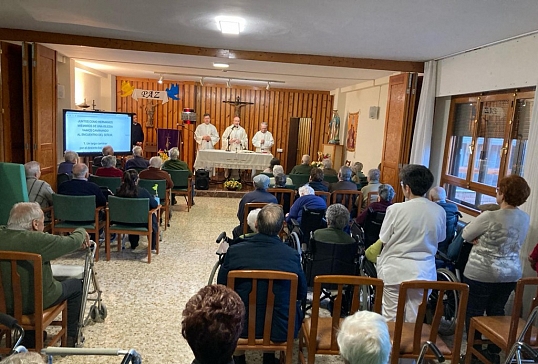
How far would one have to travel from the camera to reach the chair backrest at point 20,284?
209 cm

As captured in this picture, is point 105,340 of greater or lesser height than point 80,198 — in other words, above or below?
below

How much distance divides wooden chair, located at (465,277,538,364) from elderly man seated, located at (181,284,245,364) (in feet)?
5.76

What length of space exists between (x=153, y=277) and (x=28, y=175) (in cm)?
179

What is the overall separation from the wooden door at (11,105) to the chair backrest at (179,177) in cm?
233

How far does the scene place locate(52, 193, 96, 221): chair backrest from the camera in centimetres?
416

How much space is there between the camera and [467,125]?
5176 mm

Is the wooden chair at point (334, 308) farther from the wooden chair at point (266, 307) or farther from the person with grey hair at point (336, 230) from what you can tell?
the person with grey hair at point (336, 230)

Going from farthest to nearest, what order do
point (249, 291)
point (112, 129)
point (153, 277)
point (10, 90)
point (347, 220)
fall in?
point (112, 129)
point (10, 90)
point (153, 277)
point (347, 220)
point (249, 291)

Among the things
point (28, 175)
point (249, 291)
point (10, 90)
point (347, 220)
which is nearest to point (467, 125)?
point (347, 220)

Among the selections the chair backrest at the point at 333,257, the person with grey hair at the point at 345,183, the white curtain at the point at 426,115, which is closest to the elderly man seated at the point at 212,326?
the chair backrest at the point at 333,257

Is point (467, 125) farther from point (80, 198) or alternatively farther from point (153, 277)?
point (80, 198)

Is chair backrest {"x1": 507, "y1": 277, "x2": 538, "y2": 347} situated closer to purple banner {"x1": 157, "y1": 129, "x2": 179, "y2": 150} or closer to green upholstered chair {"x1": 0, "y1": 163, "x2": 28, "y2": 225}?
green upholstered chair {"x1": 0, "y1": 163, "x2": 28, "y2": 225}

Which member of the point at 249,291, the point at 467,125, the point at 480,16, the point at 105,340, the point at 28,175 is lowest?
the point at 105,340

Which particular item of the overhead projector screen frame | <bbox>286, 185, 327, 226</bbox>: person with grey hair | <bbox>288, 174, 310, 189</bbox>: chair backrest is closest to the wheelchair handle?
<bbox>286, 185, 327, 226</bbox>: person with grey hair
